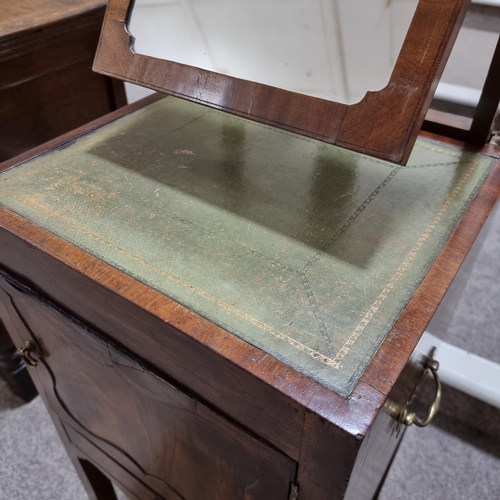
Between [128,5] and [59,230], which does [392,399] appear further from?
[128,5]

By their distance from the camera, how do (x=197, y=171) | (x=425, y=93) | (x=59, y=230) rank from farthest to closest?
1. (x=197, y=171)
2. (x=59, y=230)
3. (x=425, y=93)

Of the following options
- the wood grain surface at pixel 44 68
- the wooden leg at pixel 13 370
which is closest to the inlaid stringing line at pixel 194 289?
the wood grain surface at pixel 44 68

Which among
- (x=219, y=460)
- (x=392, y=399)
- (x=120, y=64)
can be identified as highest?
(x=120, y=64)

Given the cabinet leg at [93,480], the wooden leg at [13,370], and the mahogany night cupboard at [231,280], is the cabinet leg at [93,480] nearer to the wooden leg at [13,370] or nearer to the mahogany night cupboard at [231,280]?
the mahogany night cupboard at [231,280]

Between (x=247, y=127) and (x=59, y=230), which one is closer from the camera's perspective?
(x=59, y=230)

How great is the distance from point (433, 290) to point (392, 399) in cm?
12

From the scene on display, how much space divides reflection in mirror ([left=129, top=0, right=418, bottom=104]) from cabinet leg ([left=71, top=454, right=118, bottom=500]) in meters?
0.80

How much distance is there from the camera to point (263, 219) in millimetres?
596

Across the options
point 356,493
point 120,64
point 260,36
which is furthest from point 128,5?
point 356,493

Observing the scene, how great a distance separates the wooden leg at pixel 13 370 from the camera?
121cm

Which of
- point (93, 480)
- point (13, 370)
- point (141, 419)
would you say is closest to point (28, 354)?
point (141, 419)

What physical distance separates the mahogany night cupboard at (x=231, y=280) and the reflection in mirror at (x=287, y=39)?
0.10 ft

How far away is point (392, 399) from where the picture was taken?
484mm

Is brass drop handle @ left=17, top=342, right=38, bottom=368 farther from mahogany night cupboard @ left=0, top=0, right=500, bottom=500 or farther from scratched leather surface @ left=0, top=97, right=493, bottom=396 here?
scratched leather surface @ left=0, top=97, right=493, bottom=396
